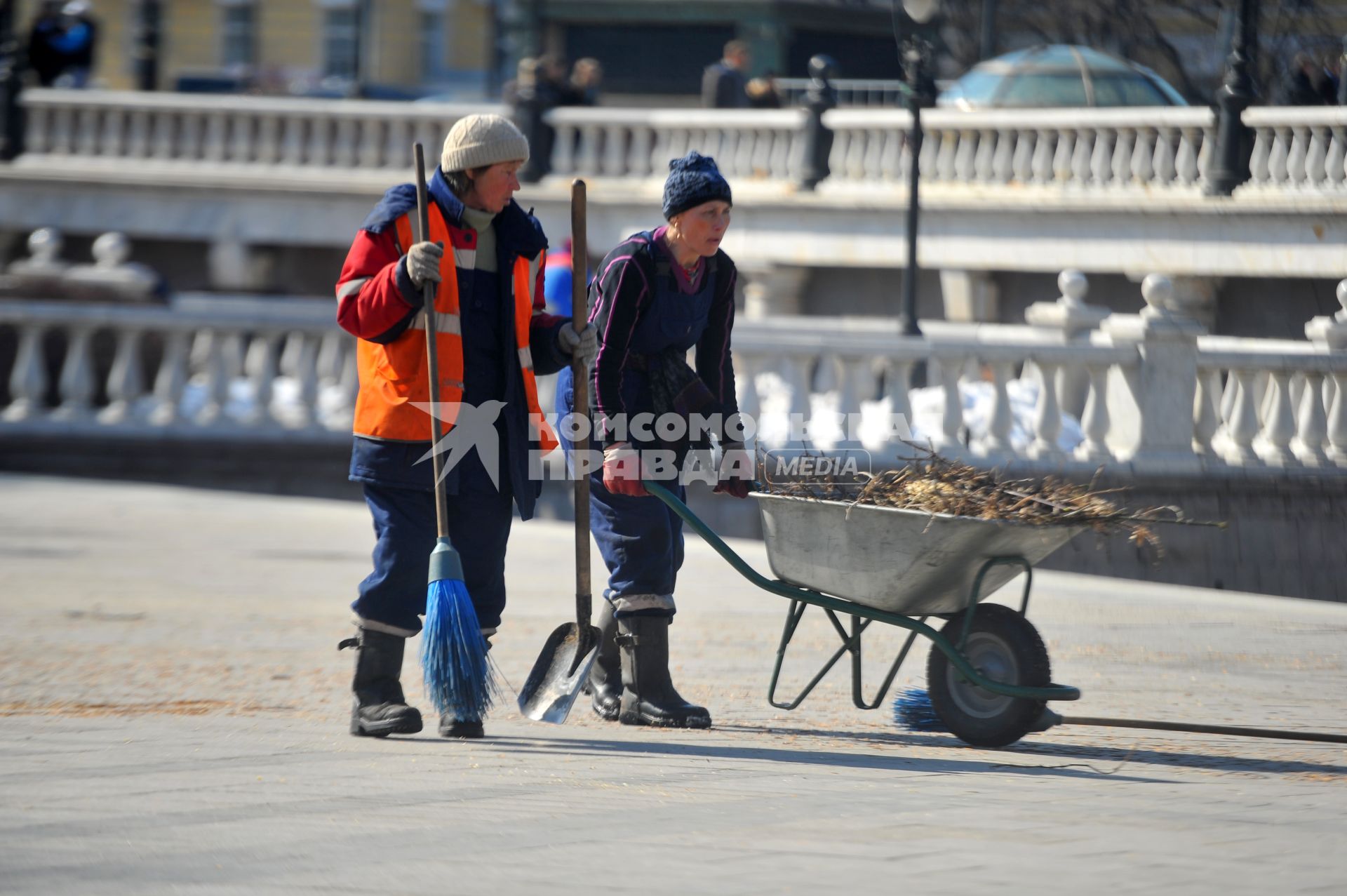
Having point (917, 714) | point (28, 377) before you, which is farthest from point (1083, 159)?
point (917, 714)

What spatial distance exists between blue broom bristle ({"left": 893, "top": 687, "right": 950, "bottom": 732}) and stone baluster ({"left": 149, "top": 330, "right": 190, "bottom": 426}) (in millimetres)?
7471

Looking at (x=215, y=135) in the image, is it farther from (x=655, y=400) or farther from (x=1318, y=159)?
(x=655, y=400)

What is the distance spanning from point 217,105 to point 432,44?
971 inches

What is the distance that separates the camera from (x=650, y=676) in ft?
20.3

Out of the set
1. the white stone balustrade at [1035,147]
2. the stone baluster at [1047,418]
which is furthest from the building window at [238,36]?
the stone baluster at [1047,418]

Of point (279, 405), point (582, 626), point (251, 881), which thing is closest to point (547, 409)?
point (279, 405)

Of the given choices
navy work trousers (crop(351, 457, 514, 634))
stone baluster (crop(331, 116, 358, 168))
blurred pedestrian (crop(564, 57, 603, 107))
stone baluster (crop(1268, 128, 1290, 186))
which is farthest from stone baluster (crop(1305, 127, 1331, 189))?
navy work trousers (crop(351, 457, 514, 634))

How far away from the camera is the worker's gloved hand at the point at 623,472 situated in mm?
5977

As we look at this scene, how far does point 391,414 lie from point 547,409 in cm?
698

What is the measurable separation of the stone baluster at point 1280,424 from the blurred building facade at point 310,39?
34814 millimetres

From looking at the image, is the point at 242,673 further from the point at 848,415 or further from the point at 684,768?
the point at 848,415

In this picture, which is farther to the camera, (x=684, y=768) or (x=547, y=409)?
(x=547, y=409)

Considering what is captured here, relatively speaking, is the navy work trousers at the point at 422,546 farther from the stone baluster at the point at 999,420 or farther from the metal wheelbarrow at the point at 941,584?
the stone baluster at the point at 999,420

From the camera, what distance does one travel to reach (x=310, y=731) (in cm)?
586
